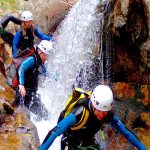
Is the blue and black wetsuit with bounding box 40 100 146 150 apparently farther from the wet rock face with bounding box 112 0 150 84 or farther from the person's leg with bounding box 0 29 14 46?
the person's leg with bounding box 0 29 14 46

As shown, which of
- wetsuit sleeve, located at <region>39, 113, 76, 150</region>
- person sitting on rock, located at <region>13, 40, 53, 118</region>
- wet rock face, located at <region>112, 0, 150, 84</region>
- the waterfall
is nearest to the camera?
wetsuit sleeve, located at <region>39, 113, 76, 150</region>

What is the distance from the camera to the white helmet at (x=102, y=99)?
17.2 ft

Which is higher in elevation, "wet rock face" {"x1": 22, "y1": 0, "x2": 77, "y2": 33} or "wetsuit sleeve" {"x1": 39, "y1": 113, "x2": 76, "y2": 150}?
"wetsuit sleeve" {"x1": 39, "y1": 113, "x2": 76, "y2": 150}

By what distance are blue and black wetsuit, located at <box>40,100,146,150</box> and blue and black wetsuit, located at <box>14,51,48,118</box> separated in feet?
8.07

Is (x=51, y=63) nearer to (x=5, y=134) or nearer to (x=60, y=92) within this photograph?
(x=60, y=92)

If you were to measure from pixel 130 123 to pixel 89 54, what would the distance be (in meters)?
3.77

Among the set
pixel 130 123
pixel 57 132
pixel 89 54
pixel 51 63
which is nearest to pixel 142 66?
Answer: pixel 130 123

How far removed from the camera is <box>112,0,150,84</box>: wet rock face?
33.3 feet

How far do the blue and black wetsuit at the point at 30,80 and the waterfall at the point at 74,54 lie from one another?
8.15 ft

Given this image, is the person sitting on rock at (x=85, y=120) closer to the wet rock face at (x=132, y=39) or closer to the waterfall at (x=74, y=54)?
the wet rock face at (x=132, y=39)

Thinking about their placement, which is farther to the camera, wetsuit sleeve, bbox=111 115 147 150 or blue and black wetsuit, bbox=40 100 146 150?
wetsuit sleeve, bbox=111 115 147 150

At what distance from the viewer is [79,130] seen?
541 centimetres

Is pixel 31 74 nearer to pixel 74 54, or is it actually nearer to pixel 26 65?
pixel 26 65

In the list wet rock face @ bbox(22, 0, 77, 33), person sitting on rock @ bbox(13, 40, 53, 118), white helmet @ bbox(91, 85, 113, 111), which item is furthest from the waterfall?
white helmet @ bbox(91, 85, 113, 111)
